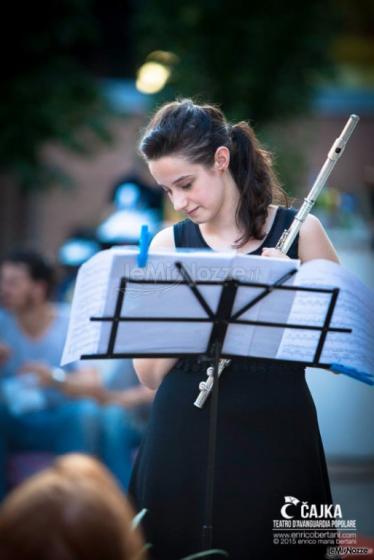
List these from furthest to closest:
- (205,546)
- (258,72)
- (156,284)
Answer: (258,72) < (205,546) < (156,284)

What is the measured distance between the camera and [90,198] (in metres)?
15.2

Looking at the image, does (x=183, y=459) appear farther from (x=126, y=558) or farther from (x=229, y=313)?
(x=126, y=558)

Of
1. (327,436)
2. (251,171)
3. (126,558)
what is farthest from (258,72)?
(126,558)

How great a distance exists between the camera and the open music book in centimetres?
253

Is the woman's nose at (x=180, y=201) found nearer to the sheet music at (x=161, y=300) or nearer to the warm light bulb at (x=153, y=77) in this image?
the sheet music at (x=161, y=300)

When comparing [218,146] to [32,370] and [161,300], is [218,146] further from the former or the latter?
[32,370]

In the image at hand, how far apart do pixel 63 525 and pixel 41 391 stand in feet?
13.3

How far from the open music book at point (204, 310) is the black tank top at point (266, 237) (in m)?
0.32

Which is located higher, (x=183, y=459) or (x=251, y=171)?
(x=251, y=171)

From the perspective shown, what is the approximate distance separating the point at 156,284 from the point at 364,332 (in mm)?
564

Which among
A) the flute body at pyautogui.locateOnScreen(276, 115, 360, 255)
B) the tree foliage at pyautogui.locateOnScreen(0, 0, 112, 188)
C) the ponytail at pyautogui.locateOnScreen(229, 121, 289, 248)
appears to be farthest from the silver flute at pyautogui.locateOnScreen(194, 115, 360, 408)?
the tree foliage at pyautogui.locateOnScreen(0, 0, 112, 188)

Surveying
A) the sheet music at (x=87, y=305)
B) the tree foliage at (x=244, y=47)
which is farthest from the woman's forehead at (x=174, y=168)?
the tree foliage at (x=244, y=47)

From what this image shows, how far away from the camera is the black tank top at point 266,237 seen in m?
2.94

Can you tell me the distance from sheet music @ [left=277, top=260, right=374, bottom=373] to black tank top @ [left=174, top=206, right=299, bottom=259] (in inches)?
12.3
